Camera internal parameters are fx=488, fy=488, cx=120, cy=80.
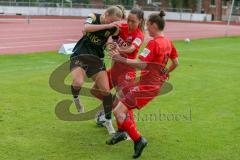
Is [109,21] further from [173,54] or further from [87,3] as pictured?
[87,3]

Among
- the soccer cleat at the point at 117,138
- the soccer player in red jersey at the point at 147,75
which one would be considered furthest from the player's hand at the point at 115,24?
the soccer cleat at the point at 117,138

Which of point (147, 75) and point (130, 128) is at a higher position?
point (147, 75)

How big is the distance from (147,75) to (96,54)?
1.15 metres

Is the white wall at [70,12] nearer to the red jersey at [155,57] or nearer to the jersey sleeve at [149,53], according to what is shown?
the red jersey at [155,57]

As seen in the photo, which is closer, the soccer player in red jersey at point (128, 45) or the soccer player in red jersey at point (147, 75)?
the soccer player in red jersey at point (147, 75)

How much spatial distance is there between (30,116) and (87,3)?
59420 mm

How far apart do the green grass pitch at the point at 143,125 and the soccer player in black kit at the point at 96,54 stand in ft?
2.13

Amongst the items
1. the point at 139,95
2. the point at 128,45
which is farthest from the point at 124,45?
the point at 139,95

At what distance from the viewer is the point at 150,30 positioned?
20.3ft

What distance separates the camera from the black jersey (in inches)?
276

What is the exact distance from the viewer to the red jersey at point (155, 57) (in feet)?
19.9

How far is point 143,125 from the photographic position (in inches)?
314

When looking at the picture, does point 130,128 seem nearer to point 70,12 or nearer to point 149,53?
point 149,53

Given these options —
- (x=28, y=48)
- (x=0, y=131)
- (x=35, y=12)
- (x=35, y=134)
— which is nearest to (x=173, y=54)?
(x=35, y=134)
